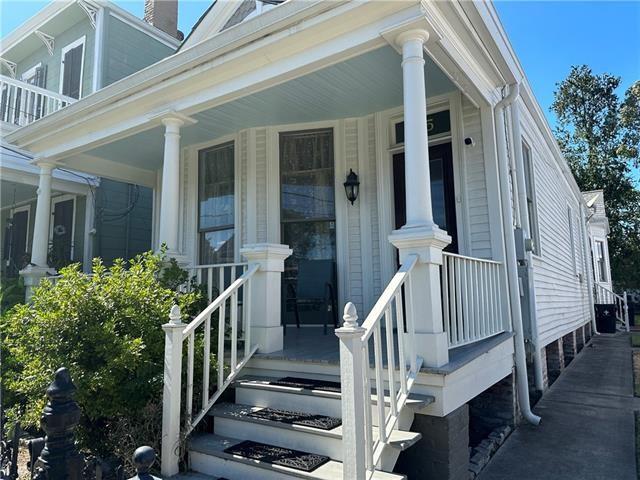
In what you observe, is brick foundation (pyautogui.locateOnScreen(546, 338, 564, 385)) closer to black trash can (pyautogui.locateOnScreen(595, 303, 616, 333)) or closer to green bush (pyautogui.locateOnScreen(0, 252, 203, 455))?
green bush (pyautogui.locateOnScreen(0, 252, 203, 455))

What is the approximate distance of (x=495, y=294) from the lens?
4.18 metres

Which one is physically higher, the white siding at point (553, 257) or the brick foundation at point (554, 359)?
the white siding at point (553, 257)

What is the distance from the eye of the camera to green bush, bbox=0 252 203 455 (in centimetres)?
297

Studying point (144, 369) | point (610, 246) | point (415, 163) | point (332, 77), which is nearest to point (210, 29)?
point (332, 77)

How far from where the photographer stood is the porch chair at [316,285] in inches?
199

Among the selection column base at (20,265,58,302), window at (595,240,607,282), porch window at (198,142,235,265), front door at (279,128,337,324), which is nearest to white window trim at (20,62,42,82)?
column base at (20,265,58,302)

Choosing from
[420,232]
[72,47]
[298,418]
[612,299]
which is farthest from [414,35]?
[612,299]

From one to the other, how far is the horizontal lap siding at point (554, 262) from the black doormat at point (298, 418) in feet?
11.6

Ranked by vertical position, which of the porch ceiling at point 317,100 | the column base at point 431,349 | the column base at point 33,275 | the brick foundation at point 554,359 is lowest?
the brick foundation at point 554,359

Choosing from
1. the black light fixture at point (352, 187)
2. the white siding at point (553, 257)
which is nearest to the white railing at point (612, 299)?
the white siding at point (553, 257)

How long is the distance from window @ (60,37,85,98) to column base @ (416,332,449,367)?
911 cm

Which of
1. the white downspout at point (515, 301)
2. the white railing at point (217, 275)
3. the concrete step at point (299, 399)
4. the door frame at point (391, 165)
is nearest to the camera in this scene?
the concrete step at point (299, 399)

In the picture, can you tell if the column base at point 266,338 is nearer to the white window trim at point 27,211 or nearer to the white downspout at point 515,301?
the white downspout at point 515,301

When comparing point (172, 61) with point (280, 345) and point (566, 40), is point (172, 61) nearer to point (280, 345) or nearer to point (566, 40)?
point (280, 345)
